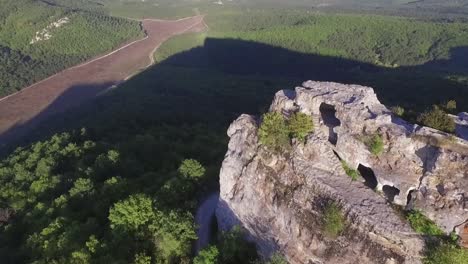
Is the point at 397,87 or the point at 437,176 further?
the point at 397,87

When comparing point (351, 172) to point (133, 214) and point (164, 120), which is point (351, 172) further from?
point (164, 120)

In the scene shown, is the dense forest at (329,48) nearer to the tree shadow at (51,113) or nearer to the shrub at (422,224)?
the tree shadow at (51,113)

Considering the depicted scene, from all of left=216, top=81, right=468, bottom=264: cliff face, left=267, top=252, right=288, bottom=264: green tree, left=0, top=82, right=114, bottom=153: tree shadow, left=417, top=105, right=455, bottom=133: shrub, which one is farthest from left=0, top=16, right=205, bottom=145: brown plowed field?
left=417, top=105, right=455, bottom=133: shrub

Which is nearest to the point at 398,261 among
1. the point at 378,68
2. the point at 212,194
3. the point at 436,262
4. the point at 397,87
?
the point at 436,262

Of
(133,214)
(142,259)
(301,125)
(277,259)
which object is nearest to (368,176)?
(301,125)

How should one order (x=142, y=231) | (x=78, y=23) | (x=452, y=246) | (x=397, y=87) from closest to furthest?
1. (x=452, y=246)
2. (x=142, y=231)
3. (x=397, y=87)
4. (x=78, y=23)

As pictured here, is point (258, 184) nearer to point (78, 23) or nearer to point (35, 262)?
point (35, 262)

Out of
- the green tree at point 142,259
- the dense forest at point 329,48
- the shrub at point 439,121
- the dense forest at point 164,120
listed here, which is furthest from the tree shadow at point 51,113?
the shrub at point 439,121

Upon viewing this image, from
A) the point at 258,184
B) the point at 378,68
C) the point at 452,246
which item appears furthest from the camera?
the point at 378,68
